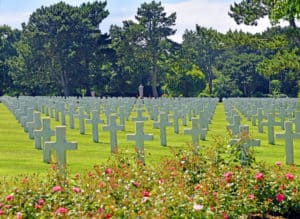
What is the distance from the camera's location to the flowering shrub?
6777 millimetres

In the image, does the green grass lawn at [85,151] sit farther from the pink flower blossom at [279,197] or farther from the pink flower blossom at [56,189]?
the pink flower blossom at [56,189]

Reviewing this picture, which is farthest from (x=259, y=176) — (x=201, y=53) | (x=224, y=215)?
(x=201, y=53)

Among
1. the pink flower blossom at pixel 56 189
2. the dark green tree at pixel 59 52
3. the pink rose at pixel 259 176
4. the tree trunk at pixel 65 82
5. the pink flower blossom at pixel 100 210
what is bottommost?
the pink flower blossom at pixel 100 210

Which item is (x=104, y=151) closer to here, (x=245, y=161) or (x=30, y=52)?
(x=245, y=161)

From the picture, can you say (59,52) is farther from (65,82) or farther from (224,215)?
(224,215)

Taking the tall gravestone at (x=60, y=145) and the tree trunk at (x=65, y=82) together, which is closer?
the tall gravestone at (x=60, y=145)

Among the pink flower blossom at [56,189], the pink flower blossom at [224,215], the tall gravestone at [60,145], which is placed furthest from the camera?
the tall gravestone at [60,145]

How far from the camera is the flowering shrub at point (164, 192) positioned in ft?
22.2

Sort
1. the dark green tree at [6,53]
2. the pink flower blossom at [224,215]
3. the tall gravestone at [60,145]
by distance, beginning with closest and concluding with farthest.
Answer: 1. the pink flower blossom at [224,215]
2. the tall gravestone at [60,145]
3. the dark green tree at [6,53]

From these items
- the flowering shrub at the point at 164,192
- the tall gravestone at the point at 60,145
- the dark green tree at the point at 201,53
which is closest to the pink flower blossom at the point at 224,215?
the flowering shrub at the point at 164,192

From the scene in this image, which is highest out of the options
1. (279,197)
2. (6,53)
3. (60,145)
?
(6,53)

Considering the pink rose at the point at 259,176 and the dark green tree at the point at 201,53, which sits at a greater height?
the dark green tree at the point at 201,53

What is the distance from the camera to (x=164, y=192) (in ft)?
23.9

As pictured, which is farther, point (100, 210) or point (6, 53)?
point (6, 53)
